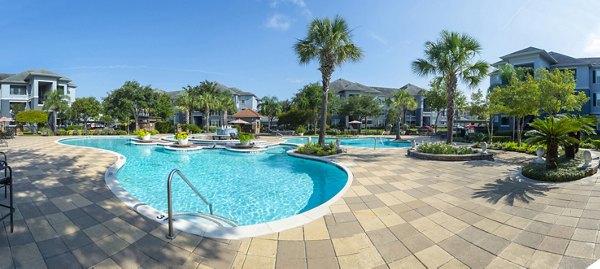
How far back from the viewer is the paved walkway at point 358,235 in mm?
3600

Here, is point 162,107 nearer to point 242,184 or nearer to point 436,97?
point 242,184

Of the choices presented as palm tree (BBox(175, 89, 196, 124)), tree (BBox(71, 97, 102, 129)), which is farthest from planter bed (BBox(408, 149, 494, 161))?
tree (BBox(71, 97, 102, 129))

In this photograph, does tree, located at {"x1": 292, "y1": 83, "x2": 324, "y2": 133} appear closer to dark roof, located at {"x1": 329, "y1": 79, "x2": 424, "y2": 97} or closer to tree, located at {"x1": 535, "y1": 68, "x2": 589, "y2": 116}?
dark roof, located at {"x1": 329, "y1": 79, "x2": 424, "y2": 97}

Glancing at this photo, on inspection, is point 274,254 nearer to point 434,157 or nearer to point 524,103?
point 434,157

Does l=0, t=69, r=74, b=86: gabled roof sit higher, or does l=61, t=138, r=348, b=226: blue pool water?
l=0, t=69, r=74, b=86: gabled roof

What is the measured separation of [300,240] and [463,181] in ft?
21.7

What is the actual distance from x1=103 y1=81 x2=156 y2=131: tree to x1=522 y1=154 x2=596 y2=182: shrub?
141 ft

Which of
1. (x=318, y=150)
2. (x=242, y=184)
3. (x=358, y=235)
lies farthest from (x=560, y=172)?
(x=242, y=184)

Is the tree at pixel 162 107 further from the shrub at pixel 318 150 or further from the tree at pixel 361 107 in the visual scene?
the shrub at pixel 318 150

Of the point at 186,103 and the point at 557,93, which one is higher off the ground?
the point at 186,103

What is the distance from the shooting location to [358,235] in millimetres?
4508

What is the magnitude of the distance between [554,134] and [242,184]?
10834mm

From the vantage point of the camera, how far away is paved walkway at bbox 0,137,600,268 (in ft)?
11.8

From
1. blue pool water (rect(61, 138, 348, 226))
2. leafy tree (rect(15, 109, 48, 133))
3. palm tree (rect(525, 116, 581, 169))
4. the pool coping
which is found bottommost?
blue pool water (rect(61, 138, 348, 226))
